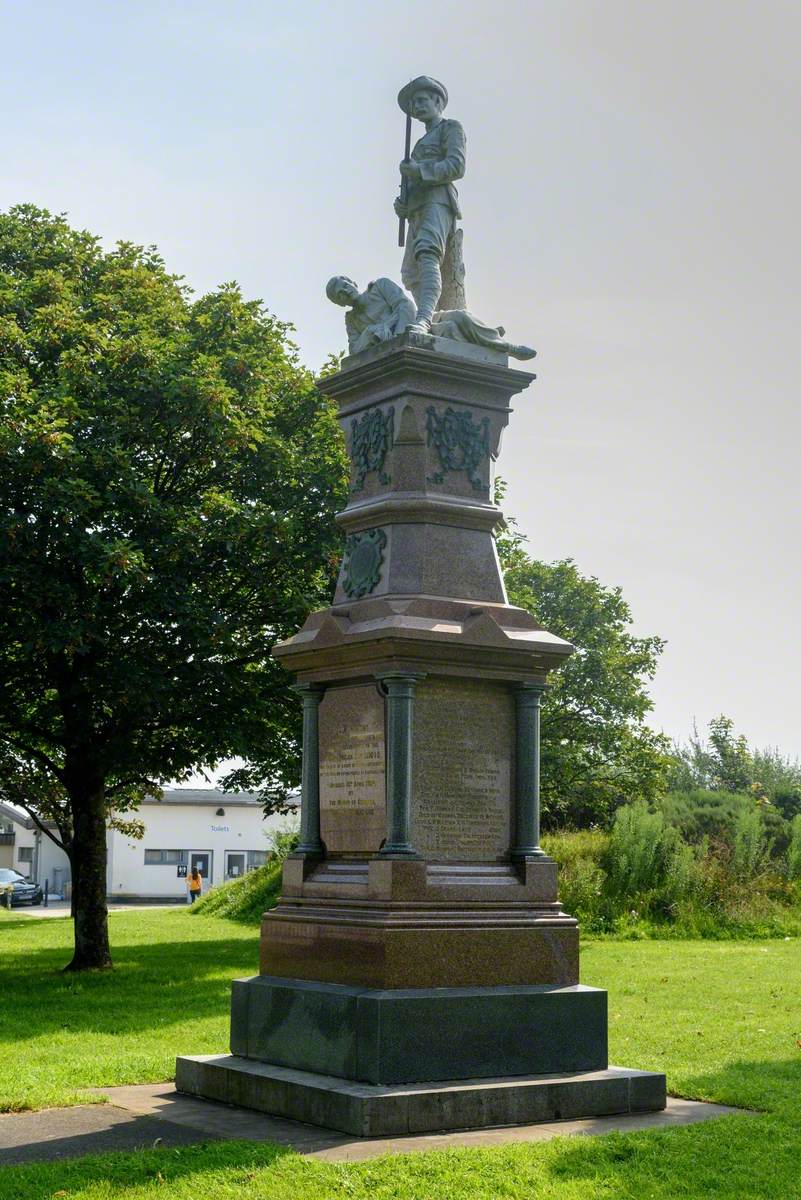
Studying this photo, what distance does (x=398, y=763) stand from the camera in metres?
10.3

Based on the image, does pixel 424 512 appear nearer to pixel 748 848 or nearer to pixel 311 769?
pixel 311 769

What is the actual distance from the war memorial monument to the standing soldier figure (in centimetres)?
2

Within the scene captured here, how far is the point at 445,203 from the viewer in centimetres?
1236

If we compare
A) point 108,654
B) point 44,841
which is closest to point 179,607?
point 108,654

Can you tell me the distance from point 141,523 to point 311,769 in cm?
939

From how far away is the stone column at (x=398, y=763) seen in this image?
1024cm

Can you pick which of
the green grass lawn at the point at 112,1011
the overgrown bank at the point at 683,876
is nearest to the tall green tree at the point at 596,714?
the overgrown bank at the point at 683,876

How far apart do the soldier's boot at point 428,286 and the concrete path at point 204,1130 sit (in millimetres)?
6186

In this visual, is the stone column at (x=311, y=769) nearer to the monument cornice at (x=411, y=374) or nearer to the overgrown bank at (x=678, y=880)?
the monument cornice at (x=411, y=374)

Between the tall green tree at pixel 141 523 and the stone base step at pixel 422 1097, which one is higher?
the tall green tree at pixel 141 523

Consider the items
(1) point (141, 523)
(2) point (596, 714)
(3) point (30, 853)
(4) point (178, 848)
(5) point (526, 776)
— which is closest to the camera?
(5) point (526, 776)

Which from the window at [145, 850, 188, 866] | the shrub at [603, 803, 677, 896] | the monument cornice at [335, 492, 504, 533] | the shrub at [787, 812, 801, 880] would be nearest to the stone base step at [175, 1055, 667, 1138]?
the monument cornice at [335, 492, 504, 533]

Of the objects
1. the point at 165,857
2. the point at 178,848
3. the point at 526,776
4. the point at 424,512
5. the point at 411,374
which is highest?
the point at 411,374

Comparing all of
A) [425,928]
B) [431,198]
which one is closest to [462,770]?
[425,928]
